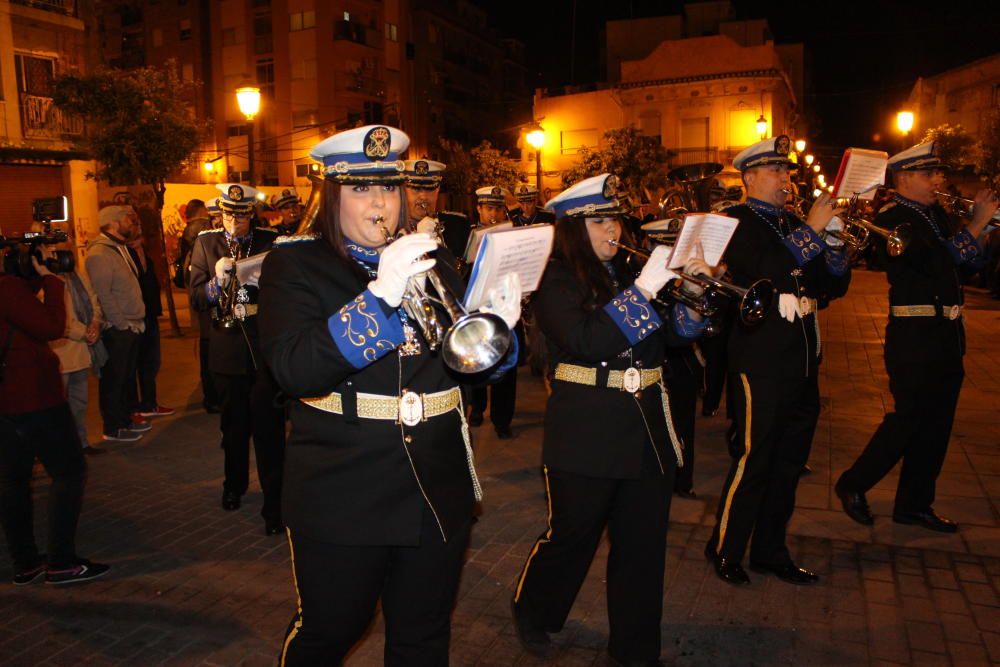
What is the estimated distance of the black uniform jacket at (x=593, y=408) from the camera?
3.54m

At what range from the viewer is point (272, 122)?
44.6 m

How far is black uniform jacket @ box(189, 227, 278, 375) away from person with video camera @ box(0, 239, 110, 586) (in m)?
1.15

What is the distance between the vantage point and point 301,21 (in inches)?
1710

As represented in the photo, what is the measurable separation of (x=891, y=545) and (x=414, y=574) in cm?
385

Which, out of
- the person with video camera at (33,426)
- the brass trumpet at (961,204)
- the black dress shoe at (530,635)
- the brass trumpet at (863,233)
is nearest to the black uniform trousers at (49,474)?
the person with video camera at (33,426)

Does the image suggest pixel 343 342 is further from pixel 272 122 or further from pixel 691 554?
pixel 272 122

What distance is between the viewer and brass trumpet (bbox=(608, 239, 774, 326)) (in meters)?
3.50

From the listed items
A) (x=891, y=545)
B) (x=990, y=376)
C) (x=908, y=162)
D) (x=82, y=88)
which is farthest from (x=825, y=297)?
(x=82, y=88)

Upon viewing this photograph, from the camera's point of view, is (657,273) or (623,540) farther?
Answer: (623,540)

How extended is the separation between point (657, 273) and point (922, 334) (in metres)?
3.02

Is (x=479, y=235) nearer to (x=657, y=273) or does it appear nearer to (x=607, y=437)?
(x=657, y=273)

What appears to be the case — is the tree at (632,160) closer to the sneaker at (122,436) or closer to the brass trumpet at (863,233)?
the sneaker at (122,436)

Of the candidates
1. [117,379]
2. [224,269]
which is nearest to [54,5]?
[117,379]

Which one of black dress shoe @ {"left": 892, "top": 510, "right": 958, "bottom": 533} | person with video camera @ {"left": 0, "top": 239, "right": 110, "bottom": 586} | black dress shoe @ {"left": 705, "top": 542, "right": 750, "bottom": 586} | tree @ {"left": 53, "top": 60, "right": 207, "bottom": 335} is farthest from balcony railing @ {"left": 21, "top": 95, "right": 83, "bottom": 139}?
black dress shoe @ {"left": 892, "top": 510, "right": 958, "bottom": 533}
